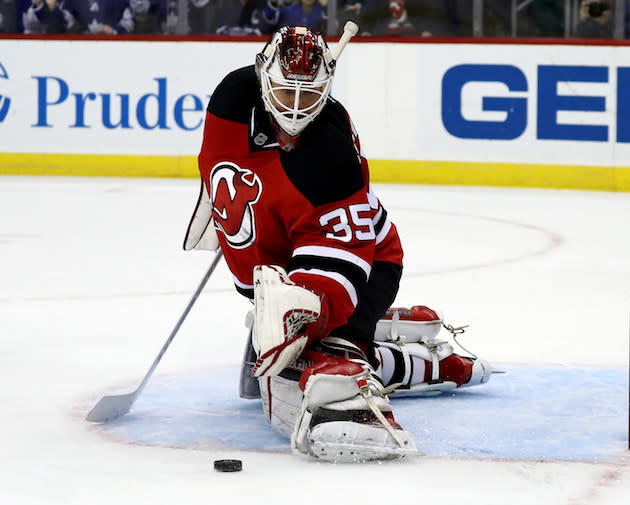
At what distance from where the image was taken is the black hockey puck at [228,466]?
2.02m

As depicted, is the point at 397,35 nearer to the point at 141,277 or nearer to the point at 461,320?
the point at 141,277

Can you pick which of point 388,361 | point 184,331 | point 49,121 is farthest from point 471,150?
point 388,361

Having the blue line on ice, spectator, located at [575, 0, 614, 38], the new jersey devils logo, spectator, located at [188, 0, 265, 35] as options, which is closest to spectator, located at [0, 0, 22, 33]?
spectator, located at [188, 0, 265, 35]

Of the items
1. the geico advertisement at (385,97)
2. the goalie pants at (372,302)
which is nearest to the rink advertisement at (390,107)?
the geico advertisement at (385,97)

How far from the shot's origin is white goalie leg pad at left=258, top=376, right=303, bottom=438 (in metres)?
2.24

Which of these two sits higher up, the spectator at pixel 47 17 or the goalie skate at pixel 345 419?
the spectator at pixel 47 17

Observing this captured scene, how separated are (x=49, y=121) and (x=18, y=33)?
60cm

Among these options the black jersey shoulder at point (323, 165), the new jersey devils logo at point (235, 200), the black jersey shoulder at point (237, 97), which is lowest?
the new jersey devils logo at point (235, 200)

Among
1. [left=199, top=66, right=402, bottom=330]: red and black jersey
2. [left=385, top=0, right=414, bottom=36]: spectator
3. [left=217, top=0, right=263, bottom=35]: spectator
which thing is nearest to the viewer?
[left=199, top=66, right=402, bottom=330]: red and black jersey

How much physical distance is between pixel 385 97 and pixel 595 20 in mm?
1314

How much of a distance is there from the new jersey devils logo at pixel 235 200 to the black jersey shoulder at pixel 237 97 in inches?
3.6

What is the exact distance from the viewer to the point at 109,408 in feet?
7.76

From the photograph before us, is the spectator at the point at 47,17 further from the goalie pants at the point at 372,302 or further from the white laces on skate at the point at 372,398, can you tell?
the white laces on skate at the point at 372,398

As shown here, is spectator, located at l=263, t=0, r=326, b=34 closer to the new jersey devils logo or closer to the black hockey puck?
the new jersey devils logo
